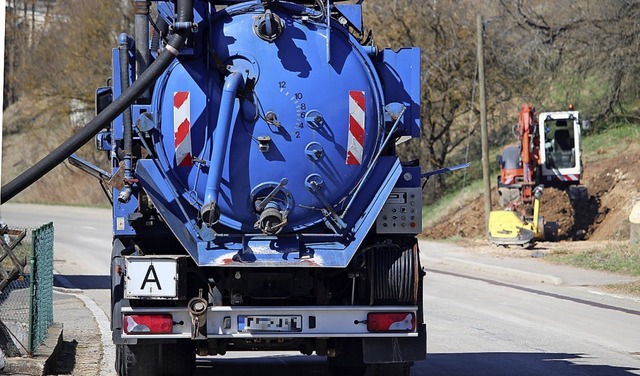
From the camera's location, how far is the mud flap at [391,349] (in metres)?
8.21

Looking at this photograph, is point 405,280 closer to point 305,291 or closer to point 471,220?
point 305,291

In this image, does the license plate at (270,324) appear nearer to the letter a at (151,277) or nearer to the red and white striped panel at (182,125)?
the letter a at (151,277)

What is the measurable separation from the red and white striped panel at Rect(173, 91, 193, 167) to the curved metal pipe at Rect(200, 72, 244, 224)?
234mm

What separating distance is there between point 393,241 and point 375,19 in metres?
34.2

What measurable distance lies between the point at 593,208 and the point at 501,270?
1016 cm

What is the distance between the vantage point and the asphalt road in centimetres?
1088

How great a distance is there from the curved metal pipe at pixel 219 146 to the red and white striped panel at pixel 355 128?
906mm

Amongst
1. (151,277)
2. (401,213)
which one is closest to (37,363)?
(151,277)

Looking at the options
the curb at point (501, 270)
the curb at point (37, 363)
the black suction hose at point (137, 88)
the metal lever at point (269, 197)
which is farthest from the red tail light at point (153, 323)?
the curb at point (501, 270)

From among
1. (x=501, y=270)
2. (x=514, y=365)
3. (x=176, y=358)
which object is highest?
(x=501, y=270)

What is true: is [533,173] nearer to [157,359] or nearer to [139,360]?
[157,359]

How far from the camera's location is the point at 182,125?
818 centimetres

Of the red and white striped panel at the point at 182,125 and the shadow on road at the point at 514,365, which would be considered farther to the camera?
the shadow on road at the point at 514,365

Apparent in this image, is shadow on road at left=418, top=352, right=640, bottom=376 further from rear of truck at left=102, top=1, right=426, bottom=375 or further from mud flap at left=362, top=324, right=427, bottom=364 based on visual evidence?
rear of truck at left=102, top=1, right=426, bottom=375
